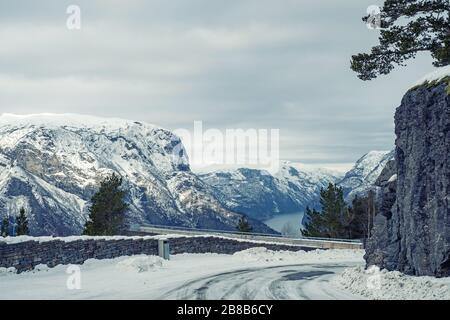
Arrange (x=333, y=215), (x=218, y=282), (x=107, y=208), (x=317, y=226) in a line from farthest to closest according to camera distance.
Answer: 1. (x=317, y=226)
2. (x=333, y=215)
3. (x=107, y=208)
4. (x=218, y=282)

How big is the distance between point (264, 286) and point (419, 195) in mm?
6819

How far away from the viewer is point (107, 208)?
2549 inches

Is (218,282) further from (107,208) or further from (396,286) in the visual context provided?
(107,208)

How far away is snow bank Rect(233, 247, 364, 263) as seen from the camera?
100ft

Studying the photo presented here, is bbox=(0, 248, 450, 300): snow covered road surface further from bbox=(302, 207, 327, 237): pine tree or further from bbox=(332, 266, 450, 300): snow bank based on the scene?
bbox=(302, 207, 327, 237): pine tree

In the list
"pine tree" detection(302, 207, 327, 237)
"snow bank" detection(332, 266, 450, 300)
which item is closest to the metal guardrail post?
"snow bank" detection(332, 266, 450, 300)

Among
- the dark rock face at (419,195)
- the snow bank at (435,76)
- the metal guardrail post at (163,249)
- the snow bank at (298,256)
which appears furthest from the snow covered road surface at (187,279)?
the snow bank at (435,76)

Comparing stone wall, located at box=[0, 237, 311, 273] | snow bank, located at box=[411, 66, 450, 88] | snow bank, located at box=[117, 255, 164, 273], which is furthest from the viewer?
snow bank, located at box=[117, 255, 164, 273]

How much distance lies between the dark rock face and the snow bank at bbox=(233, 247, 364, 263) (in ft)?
29.4

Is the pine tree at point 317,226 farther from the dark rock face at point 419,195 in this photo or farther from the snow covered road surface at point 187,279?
the dark rock face at point 419,195

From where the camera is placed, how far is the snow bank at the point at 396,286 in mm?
14867

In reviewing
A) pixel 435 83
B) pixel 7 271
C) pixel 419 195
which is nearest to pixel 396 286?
pixel 419 195
